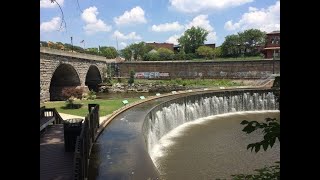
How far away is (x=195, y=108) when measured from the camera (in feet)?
101

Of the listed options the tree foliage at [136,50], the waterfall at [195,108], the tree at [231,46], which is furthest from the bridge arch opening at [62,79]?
the tree foliage at [136,50]

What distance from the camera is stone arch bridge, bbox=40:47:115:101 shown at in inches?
1398

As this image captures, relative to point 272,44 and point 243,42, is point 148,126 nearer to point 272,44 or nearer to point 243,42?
point 272,44

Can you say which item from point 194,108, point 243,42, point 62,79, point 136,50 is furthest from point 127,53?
point 194,108

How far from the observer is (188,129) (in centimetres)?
2534

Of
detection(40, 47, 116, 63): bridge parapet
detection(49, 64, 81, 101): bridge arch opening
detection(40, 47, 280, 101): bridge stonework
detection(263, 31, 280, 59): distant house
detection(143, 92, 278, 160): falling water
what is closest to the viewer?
detection(143, 92, 278, 160): falling water

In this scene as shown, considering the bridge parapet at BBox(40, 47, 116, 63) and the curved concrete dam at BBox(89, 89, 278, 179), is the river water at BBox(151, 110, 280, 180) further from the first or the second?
the bridge parapet at BBox(40, 47, 116, 63)

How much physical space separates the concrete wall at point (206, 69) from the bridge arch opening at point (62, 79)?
73.1 feet

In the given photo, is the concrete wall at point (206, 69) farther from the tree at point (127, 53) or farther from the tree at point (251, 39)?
the tree at point (127, 53)

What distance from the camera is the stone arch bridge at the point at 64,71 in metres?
35.5

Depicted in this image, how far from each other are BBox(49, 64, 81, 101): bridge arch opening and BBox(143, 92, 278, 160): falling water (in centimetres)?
2140

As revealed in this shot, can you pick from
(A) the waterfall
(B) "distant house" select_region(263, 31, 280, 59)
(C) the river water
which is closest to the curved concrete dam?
(A) the waterfall
